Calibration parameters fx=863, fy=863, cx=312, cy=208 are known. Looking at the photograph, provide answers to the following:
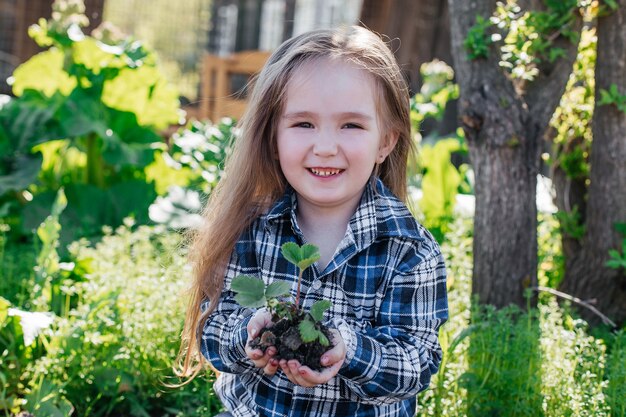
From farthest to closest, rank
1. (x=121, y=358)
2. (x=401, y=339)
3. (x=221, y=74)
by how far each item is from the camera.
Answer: (x=221, y=74) < (x=121, y=358) < (x=401, y=339)

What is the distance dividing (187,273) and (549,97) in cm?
131

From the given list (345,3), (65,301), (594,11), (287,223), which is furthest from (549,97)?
(345,3)

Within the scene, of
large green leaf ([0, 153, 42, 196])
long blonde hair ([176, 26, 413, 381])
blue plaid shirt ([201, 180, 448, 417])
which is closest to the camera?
blue plaid shirt ([201, 180, 448, 417])

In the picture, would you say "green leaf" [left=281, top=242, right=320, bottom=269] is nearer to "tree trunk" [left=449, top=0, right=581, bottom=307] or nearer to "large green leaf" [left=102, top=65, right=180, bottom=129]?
"tree trunk" [left=449, top=0, right=581, bottom=307]

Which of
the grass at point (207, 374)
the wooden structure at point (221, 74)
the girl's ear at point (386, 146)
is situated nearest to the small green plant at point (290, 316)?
the girl's ear at point (386, 146)

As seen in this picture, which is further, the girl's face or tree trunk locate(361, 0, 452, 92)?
tree trunk locate(361, 0, 452, 92)

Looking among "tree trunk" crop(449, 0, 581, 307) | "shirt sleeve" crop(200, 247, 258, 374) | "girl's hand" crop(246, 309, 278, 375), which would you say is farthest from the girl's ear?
"tree trunk" crop(449, 0, 581, 307)

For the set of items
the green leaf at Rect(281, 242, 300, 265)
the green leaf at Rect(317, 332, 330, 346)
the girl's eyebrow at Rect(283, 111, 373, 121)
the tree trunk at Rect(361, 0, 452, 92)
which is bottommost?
the green leaf at Rect(317, 332, 330, 346)

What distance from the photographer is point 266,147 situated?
6.46 ft

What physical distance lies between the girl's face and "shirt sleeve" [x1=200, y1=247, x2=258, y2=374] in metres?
0.26

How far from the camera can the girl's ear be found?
6.37 feet

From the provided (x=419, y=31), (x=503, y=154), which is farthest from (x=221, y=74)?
(x=503, y=154)

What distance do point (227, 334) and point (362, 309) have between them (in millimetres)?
284

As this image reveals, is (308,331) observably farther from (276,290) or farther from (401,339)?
(401,339)
